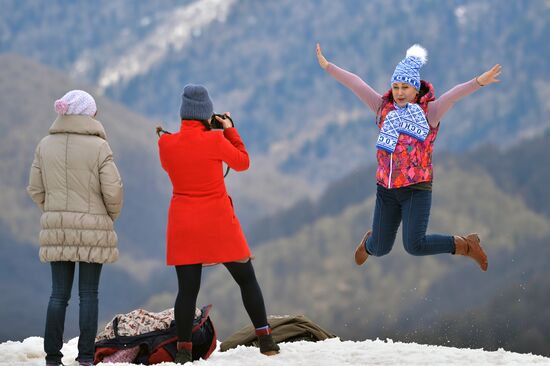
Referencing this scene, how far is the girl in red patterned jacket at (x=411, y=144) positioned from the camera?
8273 mm

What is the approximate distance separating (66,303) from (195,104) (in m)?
1.74

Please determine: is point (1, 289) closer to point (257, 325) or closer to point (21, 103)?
point (21, 103)

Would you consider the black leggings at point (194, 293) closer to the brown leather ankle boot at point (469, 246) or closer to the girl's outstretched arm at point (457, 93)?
the brown leather ankle boot at point (469, 246)

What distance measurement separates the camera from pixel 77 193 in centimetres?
784

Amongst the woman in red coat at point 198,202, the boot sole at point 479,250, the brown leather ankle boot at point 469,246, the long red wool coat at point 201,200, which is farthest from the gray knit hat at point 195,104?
the boot sole at point 479,250

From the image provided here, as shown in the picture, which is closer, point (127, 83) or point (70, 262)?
point (70, 262)

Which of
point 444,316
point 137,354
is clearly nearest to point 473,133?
point 444,316

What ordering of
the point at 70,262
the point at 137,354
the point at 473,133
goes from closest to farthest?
the point at 70,262
the point at 137,354
the point at 473,133

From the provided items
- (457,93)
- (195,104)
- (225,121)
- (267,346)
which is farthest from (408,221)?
(195,104)

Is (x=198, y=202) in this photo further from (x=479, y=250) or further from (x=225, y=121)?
(x=479, y=250)

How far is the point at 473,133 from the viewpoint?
13412cm

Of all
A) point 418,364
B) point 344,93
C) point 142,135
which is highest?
point 344,93

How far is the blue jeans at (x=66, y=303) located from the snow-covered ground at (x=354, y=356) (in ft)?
1.17

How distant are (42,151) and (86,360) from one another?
1.57 meters
